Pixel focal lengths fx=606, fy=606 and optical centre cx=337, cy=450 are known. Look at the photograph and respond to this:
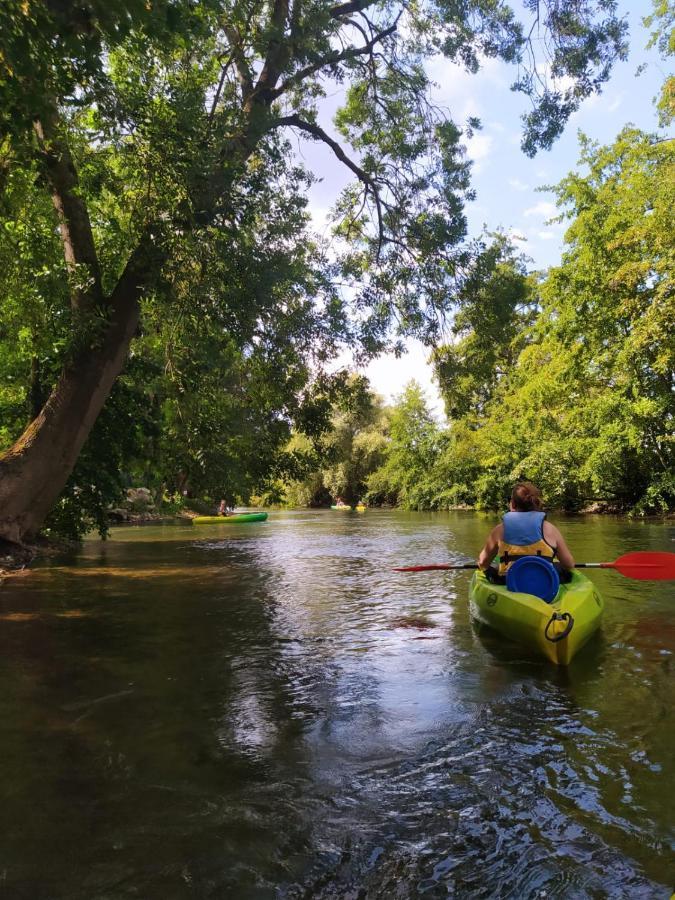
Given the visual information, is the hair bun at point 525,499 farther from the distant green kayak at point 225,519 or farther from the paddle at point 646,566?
the distant green kayak at point 225,519

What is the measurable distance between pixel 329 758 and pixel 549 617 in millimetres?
2235

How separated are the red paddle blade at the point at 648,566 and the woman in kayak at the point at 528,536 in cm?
143

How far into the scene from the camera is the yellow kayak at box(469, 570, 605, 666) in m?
4.66

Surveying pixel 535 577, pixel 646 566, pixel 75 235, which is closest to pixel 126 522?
pixel 75 235

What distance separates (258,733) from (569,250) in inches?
777

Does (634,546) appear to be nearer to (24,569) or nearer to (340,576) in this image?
(340,576)

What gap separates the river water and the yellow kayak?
0.57 ft

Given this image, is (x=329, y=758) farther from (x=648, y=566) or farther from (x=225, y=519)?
(x=225, y=519)

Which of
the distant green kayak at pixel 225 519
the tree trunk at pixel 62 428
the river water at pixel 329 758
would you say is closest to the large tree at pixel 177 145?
the tree trunk at pixel 62 428

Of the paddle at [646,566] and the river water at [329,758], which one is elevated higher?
the paddle at [646,566]

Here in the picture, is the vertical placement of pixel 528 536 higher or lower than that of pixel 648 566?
higher

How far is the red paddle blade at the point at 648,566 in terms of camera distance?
22.1 feet

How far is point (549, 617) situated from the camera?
4.67 metres

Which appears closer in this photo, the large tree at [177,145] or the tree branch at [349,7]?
the large tree at [177,145]
